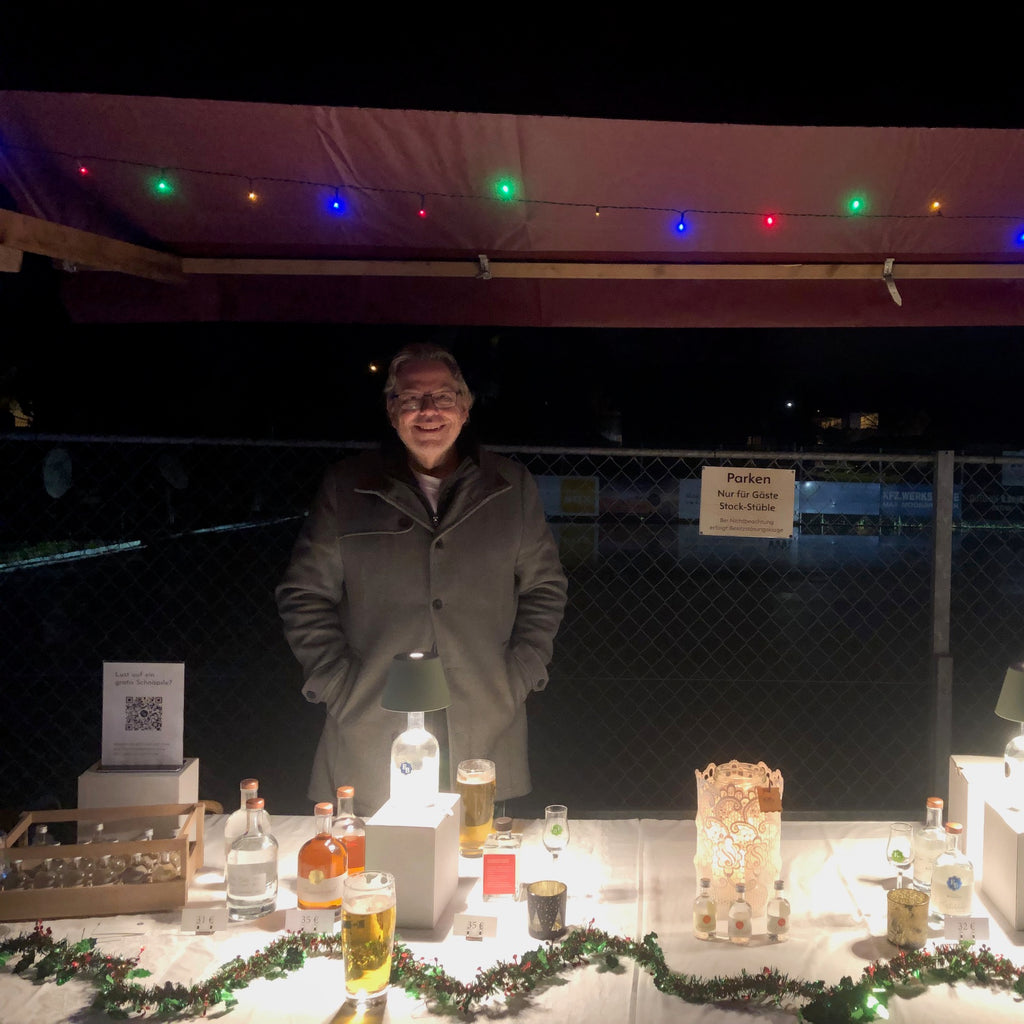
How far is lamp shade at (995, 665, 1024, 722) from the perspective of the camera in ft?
5.78

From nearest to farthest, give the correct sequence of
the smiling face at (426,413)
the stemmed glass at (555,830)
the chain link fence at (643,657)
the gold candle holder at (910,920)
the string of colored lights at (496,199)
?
the gold candle holder at (910,920) → the stemmed glass at (555,830) → the smiling face at (426,413) → the string of colored lights at (496,199) → the chain link fence at (643,657)

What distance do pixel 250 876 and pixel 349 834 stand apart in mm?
199

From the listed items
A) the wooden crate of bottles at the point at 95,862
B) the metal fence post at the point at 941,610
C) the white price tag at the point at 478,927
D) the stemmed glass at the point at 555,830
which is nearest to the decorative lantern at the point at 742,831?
the stemmed glass at the point at 555,830

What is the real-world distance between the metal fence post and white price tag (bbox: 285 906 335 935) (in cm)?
260

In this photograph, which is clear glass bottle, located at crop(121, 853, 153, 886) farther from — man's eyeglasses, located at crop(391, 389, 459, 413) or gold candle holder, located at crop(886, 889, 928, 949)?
gold candle holder, located at crop(886, 889, 928, 949)

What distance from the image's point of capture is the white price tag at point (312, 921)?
159cm

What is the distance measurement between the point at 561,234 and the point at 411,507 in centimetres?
99

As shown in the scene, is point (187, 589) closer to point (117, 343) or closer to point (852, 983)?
point (117, 343)

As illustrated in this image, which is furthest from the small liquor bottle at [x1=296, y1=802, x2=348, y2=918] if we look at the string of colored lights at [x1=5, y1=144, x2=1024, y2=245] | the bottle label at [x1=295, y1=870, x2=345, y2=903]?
the string of colored lights at [x1=5, y1=144, x2=1024, y2=245]

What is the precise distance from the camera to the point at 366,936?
4.54 ft

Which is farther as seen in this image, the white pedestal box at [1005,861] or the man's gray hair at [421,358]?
the man's gray hair at [421,358]

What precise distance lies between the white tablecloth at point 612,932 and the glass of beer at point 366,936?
0.04m

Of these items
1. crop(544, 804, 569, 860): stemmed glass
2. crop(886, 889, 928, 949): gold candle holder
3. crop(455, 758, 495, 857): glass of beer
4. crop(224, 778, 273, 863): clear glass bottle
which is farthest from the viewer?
crop(455, 758, 495, 857): glass of beer

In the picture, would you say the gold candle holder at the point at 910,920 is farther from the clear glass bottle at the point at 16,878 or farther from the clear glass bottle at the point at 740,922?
the clear glass bottle at the point at 16,878
